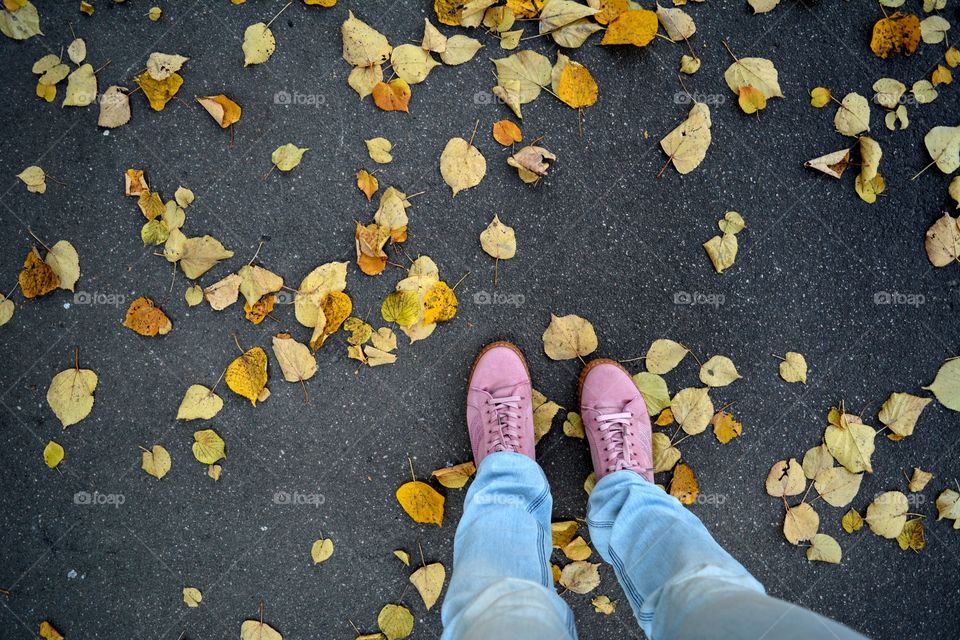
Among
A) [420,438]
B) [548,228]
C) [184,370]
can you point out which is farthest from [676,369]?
[184,370]

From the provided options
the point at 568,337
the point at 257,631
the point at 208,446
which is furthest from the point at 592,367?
the point at 257,631

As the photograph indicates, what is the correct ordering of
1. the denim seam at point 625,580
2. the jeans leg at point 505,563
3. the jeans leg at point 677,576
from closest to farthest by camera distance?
the jeans leg at point 677,576 → the jeans leg at point 505,563 → the denim seam at point 625,580

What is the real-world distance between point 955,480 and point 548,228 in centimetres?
166

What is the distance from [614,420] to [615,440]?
0.22ft

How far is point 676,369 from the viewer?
6.21ft

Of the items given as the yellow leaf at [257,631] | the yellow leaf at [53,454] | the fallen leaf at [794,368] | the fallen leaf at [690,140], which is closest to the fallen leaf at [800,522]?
the fallen leaf at [794,368]

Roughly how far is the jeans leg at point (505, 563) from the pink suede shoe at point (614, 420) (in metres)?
0.23

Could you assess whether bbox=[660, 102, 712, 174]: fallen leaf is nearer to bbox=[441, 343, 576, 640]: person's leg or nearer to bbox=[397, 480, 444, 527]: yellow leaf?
bbox=[441, 343, 576, 640]: person's leg

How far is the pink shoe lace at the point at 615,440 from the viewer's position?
1.76m

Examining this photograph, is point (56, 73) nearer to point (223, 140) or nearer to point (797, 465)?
point (223, 140)

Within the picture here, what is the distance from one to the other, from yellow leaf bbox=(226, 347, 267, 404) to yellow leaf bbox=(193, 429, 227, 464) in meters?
0.17

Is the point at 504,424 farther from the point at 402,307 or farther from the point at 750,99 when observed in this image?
the point at 750,99

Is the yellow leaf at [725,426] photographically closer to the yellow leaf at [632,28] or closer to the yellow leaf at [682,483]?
the yellow leaf at [682,483]

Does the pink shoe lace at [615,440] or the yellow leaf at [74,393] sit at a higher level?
the yellow leaf at [74,393]
